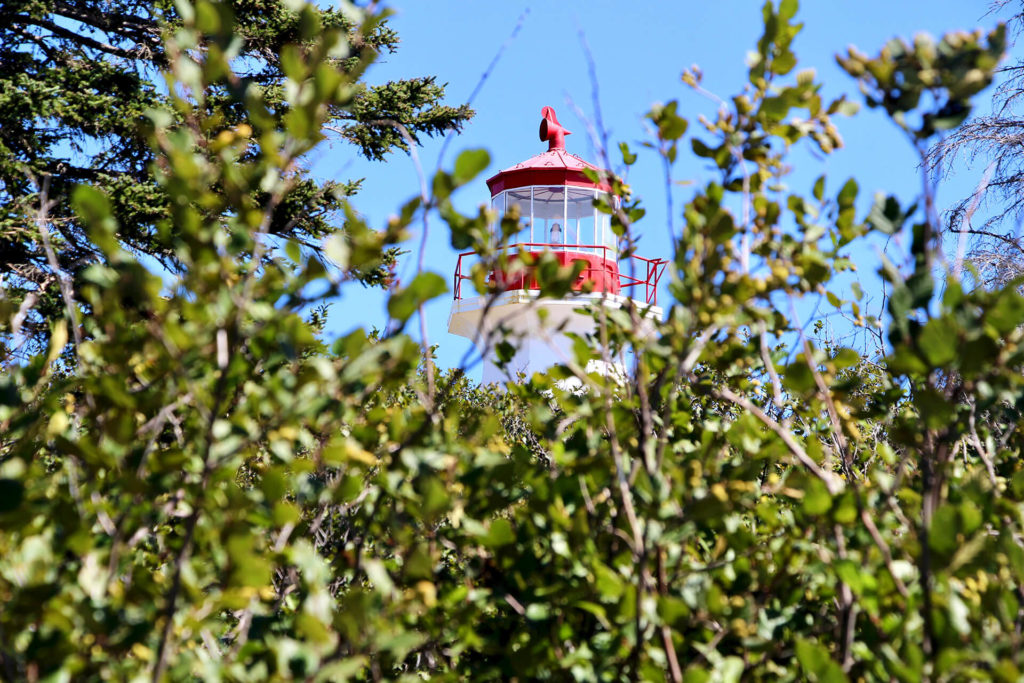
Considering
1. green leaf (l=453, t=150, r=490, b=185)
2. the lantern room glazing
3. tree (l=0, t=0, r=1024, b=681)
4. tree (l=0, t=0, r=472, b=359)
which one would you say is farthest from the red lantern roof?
green leaf (l=453, t=150, r=490, b=185)

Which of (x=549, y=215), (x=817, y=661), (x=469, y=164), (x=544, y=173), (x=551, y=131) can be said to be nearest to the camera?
(x=817, y=661)

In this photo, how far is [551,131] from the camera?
17391 mm

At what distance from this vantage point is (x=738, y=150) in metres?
1.92

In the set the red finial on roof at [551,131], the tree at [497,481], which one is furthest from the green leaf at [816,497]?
the red finial on roof at [551,131]

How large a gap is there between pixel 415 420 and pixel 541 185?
1438 centimetres

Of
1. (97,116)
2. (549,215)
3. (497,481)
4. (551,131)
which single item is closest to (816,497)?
(497,481)

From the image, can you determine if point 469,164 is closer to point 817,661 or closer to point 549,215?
point 817,661

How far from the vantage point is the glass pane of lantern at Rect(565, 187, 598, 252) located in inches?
640

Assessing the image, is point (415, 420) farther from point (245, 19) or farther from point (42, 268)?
point (245, 19)

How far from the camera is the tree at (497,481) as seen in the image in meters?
1.31

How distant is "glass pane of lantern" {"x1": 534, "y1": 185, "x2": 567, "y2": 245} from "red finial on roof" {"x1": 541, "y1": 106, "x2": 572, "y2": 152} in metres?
1.37

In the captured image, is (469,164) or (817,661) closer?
(817,661)

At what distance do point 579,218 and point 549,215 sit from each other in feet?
1.73

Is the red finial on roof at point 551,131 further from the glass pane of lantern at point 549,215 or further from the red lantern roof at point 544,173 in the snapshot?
the glass pane of lantern at point 549,215
